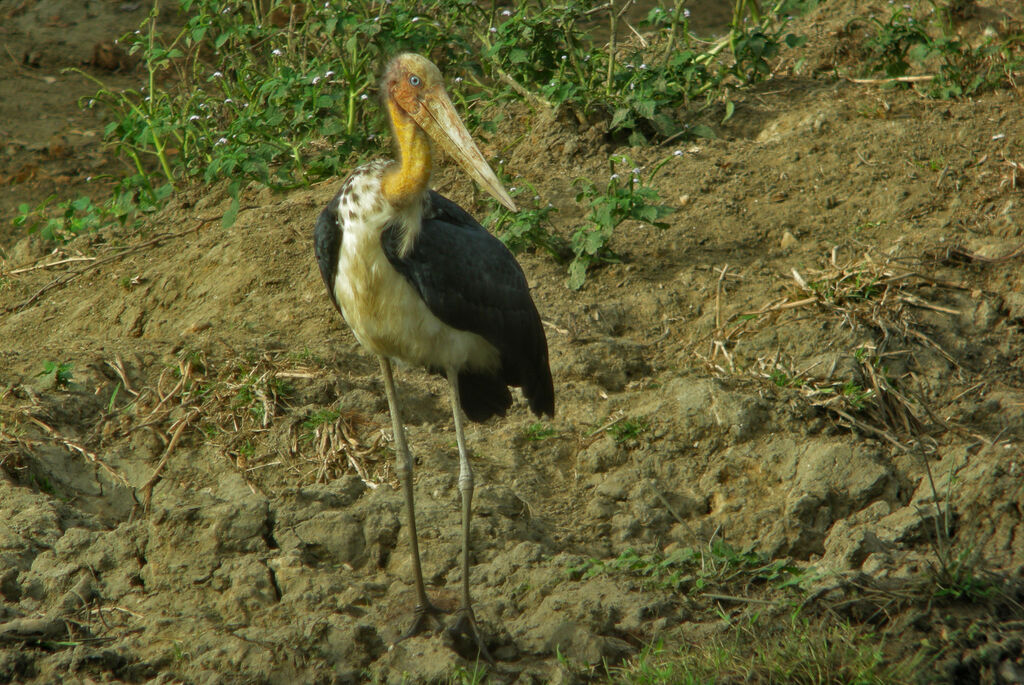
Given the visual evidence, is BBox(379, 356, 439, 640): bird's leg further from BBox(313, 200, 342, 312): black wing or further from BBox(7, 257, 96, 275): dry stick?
BBox(7, 257, 96, 275): dry stick

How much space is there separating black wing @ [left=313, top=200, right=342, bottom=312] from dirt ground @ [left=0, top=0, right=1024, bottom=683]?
0.92 meters

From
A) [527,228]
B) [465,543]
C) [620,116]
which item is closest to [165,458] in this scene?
[465,543]

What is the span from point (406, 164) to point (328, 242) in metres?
0.39

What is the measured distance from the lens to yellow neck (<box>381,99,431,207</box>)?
3.53m

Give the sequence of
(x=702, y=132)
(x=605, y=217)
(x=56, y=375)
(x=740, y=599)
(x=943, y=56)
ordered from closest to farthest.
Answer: (x=740, y=599), (x=56, y=375), (x=605, y=217), (x=702, y=132), (x=943, y=56)

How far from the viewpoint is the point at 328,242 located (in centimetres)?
371

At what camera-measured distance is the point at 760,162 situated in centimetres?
618

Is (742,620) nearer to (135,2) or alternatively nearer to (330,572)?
(330,572)

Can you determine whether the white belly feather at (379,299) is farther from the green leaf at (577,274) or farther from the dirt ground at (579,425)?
the green leaf at (577,274)

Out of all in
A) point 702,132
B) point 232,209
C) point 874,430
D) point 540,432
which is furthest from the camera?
point 702,132

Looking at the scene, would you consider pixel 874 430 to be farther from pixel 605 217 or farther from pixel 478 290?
pixel 478 290

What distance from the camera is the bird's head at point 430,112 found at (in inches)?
144

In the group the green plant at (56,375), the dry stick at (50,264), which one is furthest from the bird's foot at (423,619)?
the dry stick at (50,264)

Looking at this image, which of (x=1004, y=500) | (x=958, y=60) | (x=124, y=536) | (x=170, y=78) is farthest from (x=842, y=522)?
(x=170, y=78)
